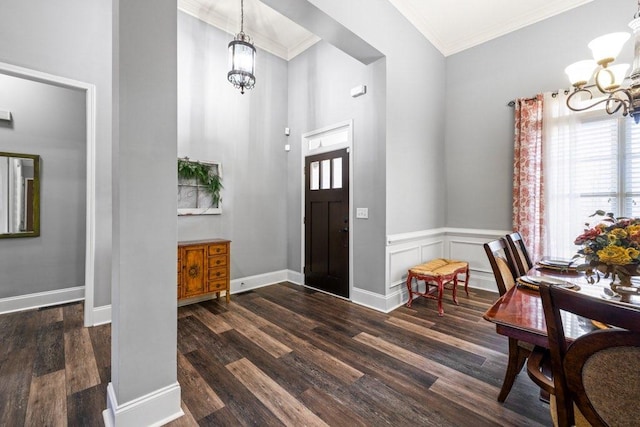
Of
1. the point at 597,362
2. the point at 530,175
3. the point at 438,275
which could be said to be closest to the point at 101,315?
the point at 438,275

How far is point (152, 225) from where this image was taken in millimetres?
1536

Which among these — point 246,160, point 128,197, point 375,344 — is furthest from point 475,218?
point 128,197

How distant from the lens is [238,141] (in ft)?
13.3

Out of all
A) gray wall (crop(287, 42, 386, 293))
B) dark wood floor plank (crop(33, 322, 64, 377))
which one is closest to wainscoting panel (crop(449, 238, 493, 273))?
gray wall (crop(287, 42, 386, 293))

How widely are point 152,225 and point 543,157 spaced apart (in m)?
4.23

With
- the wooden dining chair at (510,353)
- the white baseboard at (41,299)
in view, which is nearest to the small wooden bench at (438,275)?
the wooden dining chair at (510,353)

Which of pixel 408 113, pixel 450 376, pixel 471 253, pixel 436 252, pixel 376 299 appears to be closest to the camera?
pixel 450 376

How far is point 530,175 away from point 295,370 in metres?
3.59

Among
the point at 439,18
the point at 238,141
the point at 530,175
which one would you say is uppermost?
the point at 439,18

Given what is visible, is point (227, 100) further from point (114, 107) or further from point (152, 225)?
point (152, 225)

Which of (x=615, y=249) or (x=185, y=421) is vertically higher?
(x=615, y=249)

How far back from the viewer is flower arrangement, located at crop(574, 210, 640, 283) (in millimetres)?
1288

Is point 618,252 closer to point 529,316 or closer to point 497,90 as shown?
point 529,316

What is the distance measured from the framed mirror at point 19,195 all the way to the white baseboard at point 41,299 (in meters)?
0.75
